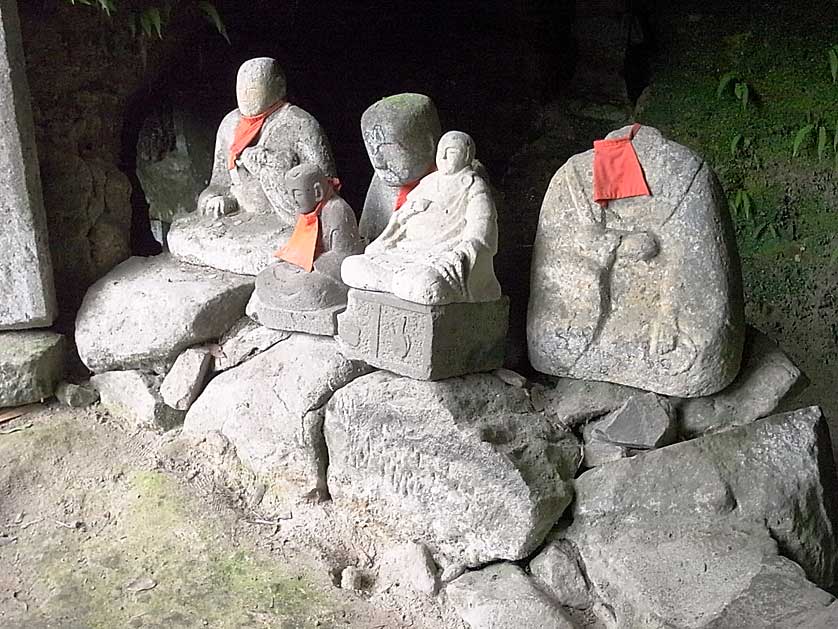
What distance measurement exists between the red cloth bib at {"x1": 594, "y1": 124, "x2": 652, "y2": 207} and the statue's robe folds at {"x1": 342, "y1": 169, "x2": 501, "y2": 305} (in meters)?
0.42

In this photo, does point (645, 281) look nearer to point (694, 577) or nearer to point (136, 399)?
point (694, 577)

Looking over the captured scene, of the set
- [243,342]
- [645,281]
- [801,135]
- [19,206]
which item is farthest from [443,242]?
[801,135]

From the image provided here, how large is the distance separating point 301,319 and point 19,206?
1.61 metres

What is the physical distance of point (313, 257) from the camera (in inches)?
151

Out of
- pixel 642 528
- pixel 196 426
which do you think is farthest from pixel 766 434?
pixel 196 426

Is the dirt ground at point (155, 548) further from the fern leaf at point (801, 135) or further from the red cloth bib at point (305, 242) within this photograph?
the fern leaf at point (801, 135)

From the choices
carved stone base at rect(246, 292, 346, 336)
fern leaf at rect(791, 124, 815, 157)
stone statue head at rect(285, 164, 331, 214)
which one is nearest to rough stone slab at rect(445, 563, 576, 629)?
carved stone base at rect(246, 292, 346, 336)

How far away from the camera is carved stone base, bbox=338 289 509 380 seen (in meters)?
3.35

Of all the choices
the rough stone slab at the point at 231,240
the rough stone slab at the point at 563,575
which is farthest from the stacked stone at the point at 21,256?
the rough stone slab at the point at 563,575

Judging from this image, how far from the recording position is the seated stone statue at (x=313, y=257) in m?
3.83

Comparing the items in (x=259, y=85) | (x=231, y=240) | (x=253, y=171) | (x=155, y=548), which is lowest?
(x=155, y=548)

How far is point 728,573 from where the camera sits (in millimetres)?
3027

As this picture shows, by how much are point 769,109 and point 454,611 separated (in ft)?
14.9

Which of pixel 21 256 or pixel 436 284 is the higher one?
pixel 436 284
